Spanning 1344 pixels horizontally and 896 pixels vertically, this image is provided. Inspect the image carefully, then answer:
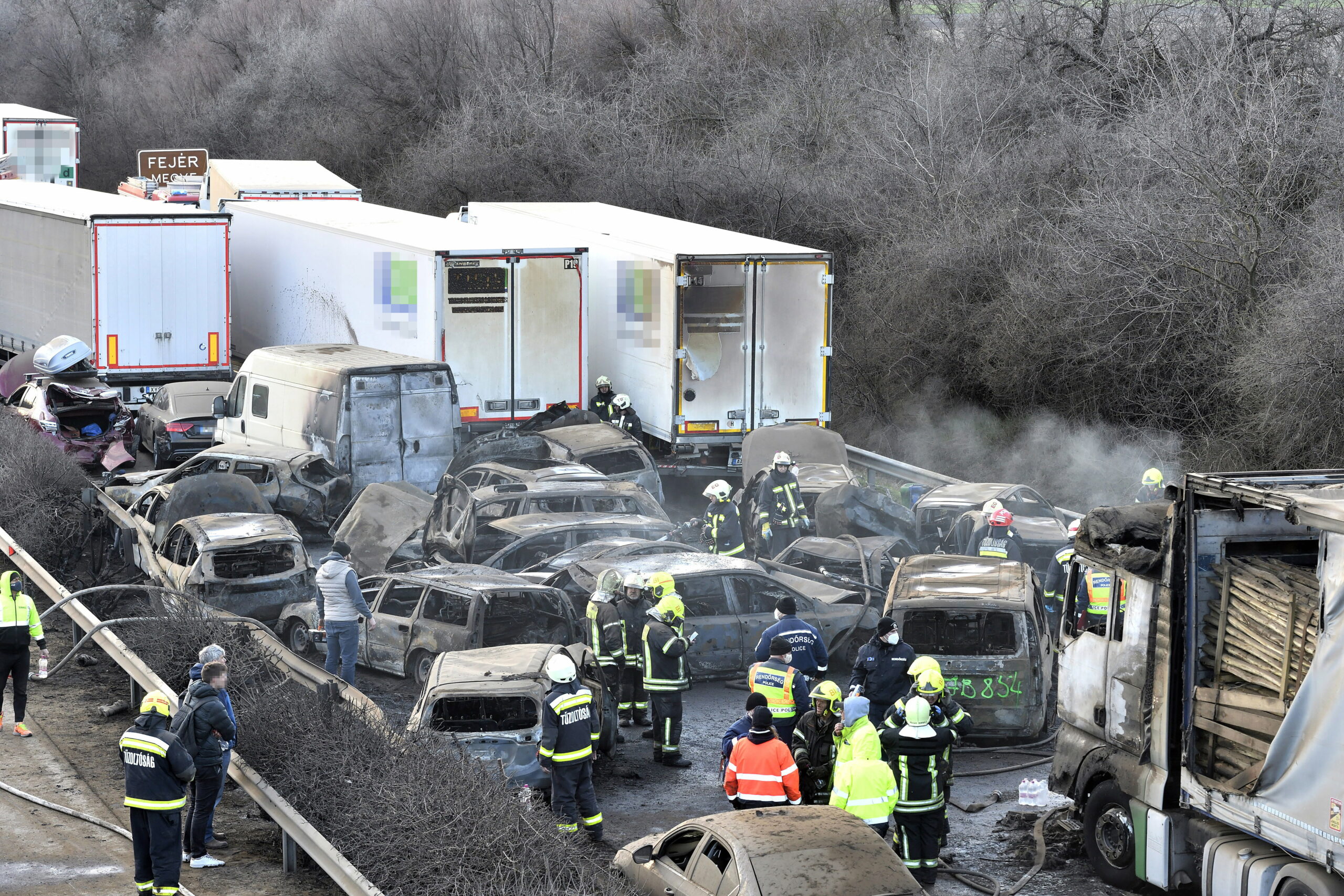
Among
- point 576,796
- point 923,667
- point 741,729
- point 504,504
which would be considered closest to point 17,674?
point 504,504

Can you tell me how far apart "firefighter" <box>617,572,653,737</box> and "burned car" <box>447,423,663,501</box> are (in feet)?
17.4

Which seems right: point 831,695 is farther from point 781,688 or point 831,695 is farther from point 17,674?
point 17,674

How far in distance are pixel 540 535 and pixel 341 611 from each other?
2419 millimetres

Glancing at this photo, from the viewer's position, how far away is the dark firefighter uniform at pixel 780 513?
1569cm

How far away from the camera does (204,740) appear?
29.8ft

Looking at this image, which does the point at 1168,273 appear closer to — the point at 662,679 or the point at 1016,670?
the point at 1016,670

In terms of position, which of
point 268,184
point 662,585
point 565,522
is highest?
point 268,184

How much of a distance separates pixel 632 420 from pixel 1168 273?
7.74 metres

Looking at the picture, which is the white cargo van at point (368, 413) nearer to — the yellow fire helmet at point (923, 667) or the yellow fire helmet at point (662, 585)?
the yellow fire helmet at point (662, 585)

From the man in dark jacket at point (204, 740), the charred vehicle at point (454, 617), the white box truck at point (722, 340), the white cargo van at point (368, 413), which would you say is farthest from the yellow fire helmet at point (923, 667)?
the white box truck at point (722, 340)

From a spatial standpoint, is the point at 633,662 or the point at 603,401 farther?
the point at 603,401

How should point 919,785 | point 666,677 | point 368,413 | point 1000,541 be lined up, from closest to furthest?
point 919,785, point 666,677, point 1000,541, point 368,413

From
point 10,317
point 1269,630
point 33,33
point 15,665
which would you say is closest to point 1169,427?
point 1269,630

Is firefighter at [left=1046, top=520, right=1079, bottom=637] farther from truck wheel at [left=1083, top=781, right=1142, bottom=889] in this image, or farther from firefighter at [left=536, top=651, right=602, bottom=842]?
firefighter at [left=536, top=651, right=602, bottom=842]
